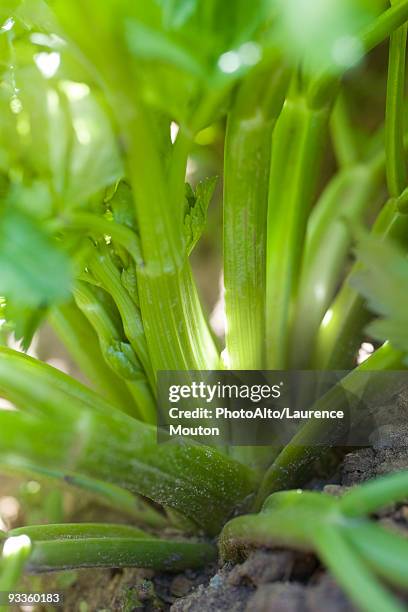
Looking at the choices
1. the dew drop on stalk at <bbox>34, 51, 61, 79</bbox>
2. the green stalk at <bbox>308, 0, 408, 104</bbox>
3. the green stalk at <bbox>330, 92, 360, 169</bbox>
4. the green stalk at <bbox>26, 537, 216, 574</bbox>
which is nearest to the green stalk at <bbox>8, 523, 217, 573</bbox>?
the green stalk at <bbox>26, 537, 216, 574</bbox>

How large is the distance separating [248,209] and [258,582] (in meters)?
0.39

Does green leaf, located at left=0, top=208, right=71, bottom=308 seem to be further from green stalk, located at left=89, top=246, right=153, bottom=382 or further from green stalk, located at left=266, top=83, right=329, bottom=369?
green stalk, located at left=266, top=83, right=329, bottom=369

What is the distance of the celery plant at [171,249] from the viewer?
543 millimetres

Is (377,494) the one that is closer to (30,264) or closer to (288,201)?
(30,264)

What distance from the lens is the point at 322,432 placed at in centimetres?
84

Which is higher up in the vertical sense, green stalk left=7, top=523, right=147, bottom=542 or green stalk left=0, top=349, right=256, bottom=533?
green stalk left=0, top=349, right=256, bottom=533

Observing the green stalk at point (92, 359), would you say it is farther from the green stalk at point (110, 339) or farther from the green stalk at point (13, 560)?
the green stalk at point (13, 560)

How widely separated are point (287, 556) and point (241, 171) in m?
0.39

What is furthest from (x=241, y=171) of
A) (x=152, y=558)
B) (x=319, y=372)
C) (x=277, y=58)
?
(x=152, y=558)

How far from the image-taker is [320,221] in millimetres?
1213

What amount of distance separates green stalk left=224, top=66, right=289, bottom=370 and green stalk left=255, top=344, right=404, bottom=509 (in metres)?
0.12

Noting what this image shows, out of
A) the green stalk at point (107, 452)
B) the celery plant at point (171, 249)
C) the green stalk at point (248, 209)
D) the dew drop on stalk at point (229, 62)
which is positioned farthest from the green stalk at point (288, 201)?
the dew drop on stalk at point (229, 62)

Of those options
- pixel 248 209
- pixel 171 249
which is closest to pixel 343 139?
pixel 248 209

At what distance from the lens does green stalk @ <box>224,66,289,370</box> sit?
695 mm
